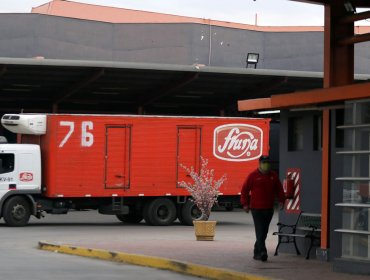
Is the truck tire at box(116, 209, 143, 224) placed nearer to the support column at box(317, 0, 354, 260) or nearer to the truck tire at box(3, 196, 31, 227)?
the truck tire at box(3, 196, 31, 227)

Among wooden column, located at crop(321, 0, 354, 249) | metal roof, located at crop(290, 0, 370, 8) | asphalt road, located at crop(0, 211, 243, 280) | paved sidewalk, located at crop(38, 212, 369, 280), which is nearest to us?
paved sidewalk, located at crop(38, 212, 369, 280)

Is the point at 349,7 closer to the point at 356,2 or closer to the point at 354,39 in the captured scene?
the point at 356,2

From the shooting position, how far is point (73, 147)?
28.3m

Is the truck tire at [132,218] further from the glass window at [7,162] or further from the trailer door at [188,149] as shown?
the glass window at [7,162]

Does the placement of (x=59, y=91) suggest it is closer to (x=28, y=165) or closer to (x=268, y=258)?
(x=28, y=165)

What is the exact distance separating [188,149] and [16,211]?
5797 millimetres

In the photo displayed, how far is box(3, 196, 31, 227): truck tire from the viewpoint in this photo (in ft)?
90.8

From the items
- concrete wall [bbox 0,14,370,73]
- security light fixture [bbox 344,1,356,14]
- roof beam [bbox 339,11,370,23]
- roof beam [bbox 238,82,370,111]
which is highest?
concrete wall [bbox 0,14,370,73]

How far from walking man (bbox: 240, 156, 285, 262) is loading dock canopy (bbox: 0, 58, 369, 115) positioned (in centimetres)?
1824

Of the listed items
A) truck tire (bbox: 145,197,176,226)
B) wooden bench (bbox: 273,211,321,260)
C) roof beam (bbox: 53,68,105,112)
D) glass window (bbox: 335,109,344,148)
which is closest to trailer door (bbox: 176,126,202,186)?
truck tire (bbox: 145,197,176,226)

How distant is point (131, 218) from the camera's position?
102 feet

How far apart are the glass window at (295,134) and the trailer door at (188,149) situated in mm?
11893

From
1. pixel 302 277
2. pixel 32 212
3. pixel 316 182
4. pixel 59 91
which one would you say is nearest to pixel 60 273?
pixel 302 277

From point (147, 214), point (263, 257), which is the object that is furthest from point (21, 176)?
point (263, 257)
